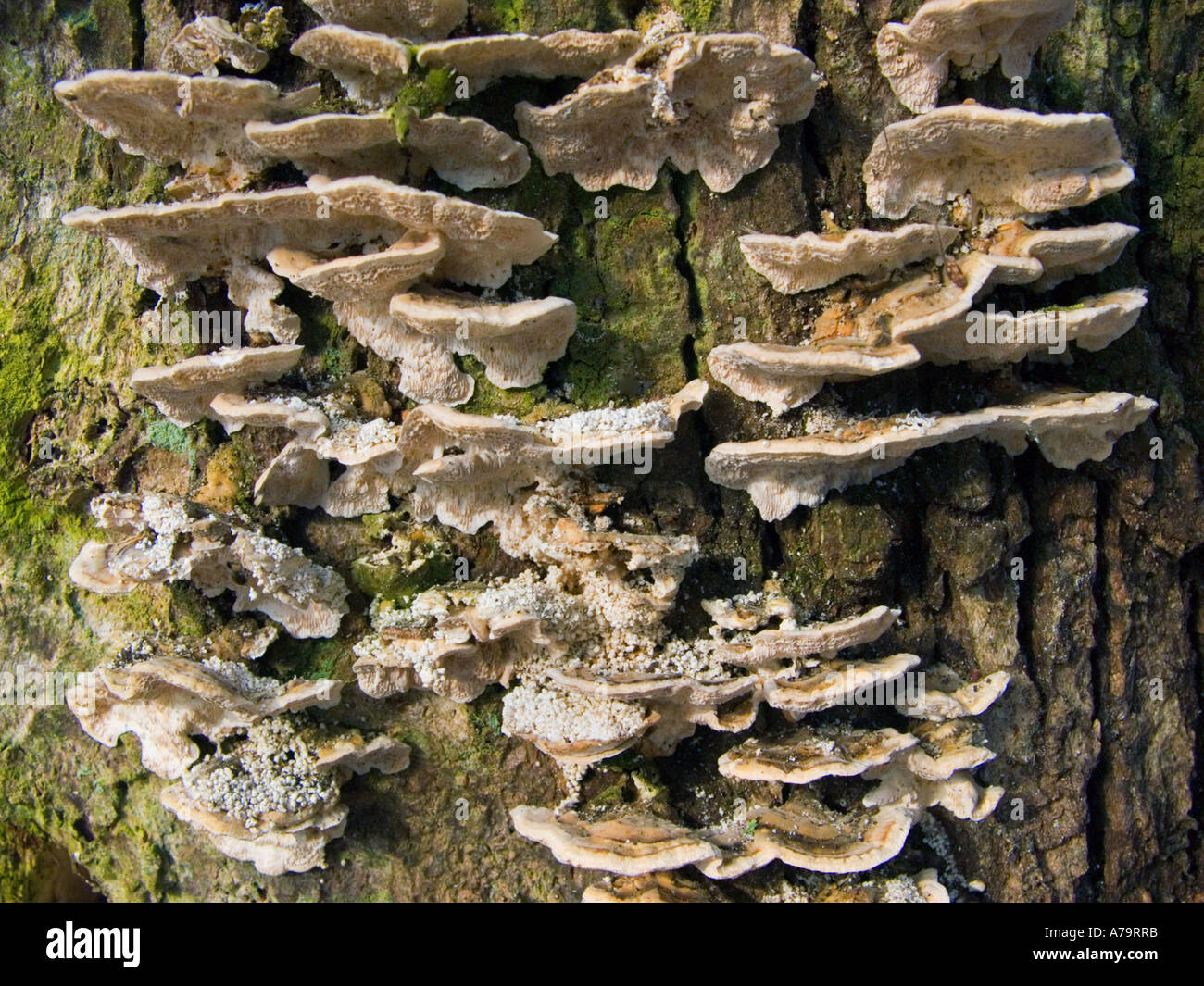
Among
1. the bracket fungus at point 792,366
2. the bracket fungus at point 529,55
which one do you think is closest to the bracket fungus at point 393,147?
the bracket fungus at point 529,55

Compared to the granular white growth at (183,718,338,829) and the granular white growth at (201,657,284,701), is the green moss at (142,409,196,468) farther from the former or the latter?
the granular white growth at (183,718,338,829)

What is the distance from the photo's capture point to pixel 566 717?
365cm

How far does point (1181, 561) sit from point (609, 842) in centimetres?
345

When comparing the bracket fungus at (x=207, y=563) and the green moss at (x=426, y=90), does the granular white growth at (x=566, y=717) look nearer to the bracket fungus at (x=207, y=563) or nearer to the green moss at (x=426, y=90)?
the bracket fungus at (x=207, y=563)

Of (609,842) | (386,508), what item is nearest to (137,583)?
(386,508)

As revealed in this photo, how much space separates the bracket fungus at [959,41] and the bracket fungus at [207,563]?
336cm

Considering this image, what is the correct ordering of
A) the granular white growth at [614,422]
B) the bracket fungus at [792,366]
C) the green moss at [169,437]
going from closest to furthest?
the bracket fungus at [792,366] < the granular white growth at [614,422] < the green moss at [169,437]

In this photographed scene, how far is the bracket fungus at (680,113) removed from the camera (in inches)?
128

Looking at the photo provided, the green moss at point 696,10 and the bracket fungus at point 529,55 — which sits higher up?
the green moss at point 696,10

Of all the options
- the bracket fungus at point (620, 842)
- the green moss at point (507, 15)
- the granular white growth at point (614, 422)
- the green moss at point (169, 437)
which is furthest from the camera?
the green moss at point (169, 437)

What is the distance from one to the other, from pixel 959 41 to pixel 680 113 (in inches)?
47.9

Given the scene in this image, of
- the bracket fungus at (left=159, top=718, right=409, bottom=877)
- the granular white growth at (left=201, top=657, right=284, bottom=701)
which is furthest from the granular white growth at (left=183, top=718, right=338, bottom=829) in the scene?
the granular white growth at (left=201, top=657, right=284, bottom=701)

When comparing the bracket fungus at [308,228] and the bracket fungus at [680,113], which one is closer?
the bracket fungus at [308,228]

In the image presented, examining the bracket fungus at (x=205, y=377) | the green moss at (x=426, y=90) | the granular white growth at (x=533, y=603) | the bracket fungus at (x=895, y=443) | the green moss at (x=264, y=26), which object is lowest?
the granular white growth at (x=533, y=603)
